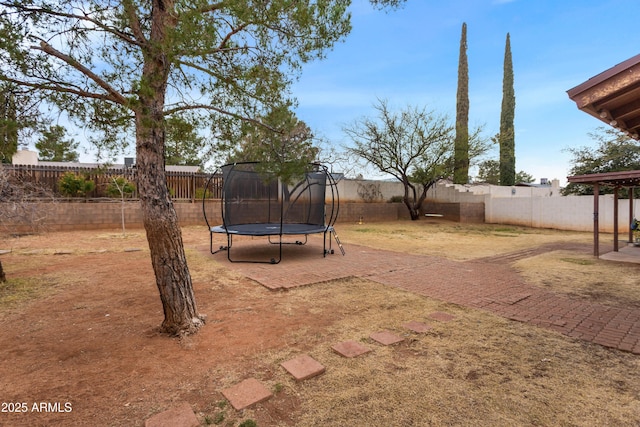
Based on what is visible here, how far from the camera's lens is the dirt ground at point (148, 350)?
5.24 feet

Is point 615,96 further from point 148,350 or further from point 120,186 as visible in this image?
point 120,186

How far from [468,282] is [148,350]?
3867mm

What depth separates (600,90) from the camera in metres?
2.42

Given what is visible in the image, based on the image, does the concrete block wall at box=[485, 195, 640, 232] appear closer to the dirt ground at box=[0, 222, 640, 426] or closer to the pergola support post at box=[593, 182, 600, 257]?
the pergola support post at box=[593, 182, 600, 257]

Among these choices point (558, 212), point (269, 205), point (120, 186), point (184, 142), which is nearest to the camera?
point (184, 142)

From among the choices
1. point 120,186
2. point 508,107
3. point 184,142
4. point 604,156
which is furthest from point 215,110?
point 508,107

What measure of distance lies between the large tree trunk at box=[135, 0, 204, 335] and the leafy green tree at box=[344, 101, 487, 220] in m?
13.7

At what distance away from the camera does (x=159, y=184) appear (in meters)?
2.33

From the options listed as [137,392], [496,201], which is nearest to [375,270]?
[137,392]

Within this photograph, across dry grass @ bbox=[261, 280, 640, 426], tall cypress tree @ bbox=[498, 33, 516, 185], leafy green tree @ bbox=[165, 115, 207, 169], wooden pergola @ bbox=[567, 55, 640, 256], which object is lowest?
dry grass @ bbox=[261, 280, 640, 426]

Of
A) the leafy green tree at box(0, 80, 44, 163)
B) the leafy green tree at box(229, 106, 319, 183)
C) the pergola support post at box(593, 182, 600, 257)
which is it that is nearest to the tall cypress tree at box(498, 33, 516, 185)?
the pergola support post at box(593, 182, 600, 257)

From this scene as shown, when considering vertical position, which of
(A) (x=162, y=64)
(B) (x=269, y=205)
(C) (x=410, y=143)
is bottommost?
(B) (x=269, y=205)

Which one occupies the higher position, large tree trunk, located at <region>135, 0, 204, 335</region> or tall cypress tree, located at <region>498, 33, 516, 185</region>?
tall cypress tree, located at <region>498, 33, 516, 185</region>

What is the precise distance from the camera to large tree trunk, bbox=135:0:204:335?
2189mm
